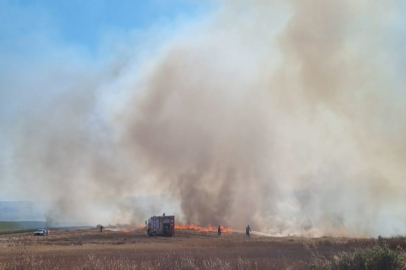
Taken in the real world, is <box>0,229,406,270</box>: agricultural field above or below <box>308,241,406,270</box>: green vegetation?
below

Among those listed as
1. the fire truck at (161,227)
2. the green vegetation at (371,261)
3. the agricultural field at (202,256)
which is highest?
the fire truck at (161,227)

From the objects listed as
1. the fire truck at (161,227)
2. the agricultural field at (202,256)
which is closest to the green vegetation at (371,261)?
the agricultural field at (202,256)

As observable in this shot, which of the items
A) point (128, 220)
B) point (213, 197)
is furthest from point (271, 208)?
point (128, 220)

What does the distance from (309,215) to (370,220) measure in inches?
637

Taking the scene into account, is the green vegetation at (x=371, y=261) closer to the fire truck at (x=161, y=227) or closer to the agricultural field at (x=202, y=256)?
the agricultural field at (x=202, y=256)

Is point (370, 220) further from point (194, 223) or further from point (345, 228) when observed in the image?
point (194, 223)

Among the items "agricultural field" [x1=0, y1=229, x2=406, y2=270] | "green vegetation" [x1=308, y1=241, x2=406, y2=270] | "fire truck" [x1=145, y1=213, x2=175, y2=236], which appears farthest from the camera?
"fire truck" [x1=145, y1=213, x2=175, y2=236]

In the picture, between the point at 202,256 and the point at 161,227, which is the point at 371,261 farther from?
the point at 161,227

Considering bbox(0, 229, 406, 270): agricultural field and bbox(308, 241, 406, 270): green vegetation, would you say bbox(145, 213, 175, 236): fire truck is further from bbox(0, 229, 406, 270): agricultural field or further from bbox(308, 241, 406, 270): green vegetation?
bbox(308, 241, 406, 270): green vegetation

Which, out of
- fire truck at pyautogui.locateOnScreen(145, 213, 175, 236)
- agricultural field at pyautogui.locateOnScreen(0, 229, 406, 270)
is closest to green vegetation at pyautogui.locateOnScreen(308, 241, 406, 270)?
agricultural field at pyautogui.locateOnScreen(0, 229, 406, 270)

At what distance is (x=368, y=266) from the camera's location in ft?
45.4

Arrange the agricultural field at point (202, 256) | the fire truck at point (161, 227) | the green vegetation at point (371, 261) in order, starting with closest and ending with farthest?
the green vegetation at point (371, 261) → the agricultural field at point (202, 256) → the fire truck at point (161, 227)

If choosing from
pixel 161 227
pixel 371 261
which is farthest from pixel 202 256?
pixel 161 227

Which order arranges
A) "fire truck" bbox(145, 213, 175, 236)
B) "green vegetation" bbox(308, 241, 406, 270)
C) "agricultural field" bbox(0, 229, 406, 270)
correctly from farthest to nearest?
"fire truck" bbox(145, 213, 175, 236) < "agricultural field" bbox(0, 229, 406, 270) < "green vegetation" bbox(308, 241, 406, 270)
